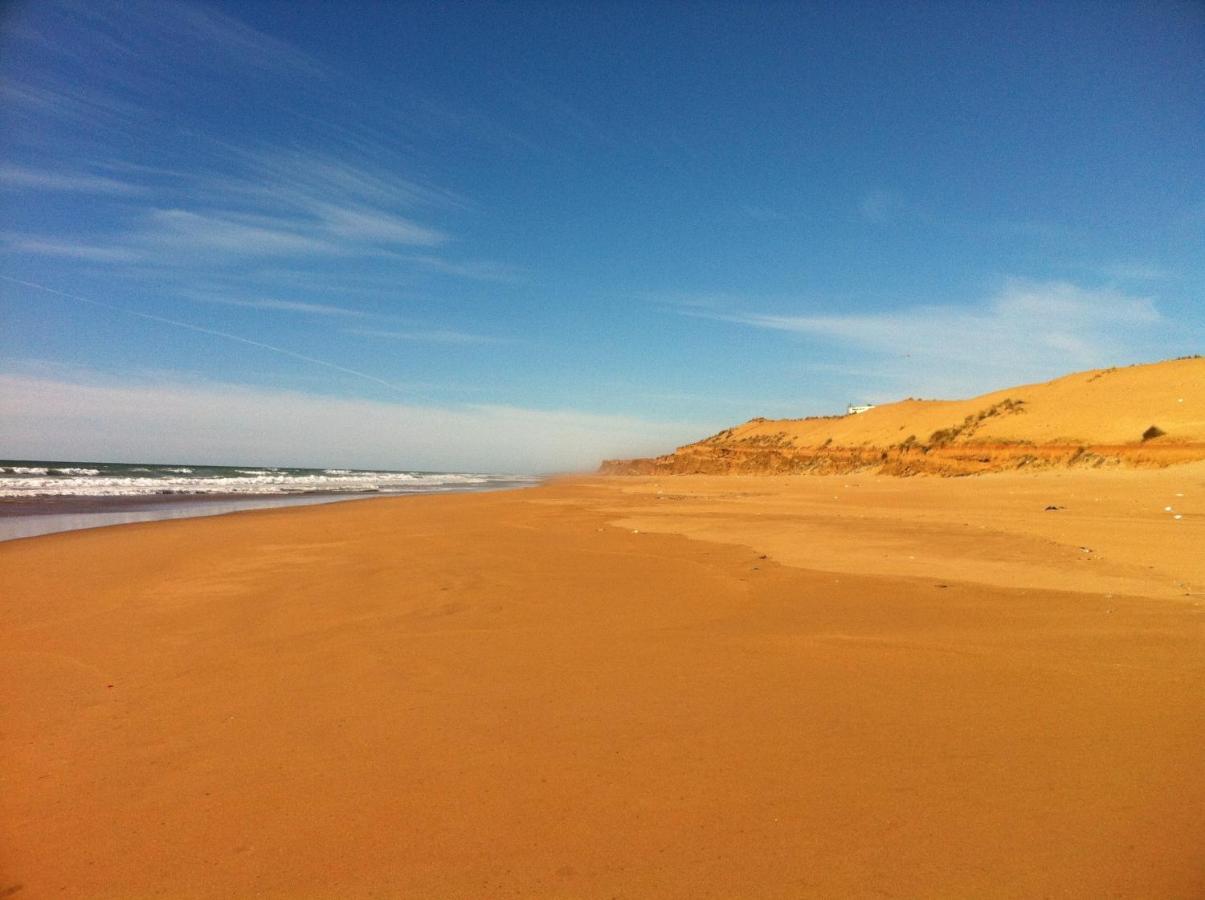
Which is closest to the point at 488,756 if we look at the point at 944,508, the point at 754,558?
the point at 754,558

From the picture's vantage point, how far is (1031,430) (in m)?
25.4

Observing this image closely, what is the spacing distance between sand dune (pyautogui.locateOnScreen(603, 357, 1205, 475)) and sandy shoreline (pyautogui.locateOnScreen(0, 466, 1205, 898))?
15.4 metres

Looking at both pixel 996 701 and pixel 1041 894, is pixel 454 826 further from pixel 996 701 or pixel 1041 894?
pixel 996 701

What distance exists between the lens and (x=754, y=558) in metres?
8.56

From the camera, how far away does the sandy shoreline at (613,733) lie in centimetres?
233

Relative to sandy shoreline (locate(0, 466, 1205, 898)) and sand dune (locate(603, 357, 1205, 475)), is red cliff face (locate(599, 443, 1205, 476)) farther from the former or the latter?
sandy shoreline (locate(0, 466, 1205, 898))

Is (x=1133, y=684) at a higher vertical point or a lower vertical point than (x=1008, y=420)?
lower

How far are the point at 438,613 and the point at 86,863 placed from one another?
11.7 feet

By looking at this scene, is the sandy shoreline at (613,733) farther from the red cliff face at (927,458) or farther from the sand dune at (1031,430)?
the sand dune at (1031,430)

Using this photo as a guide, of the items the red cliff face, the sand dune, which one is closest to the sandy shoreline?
the red cliff face

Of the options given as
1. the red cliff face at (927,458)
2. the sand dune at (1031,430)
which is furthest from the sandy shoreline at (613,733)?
the sand dune at (1031,430)

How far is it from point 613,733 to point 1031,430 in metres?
27.9

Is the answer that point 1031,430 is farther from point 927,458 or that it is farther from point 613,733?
point 613,733

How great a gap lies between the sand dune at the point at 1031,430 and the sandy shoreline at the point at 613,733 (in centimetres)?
1541
